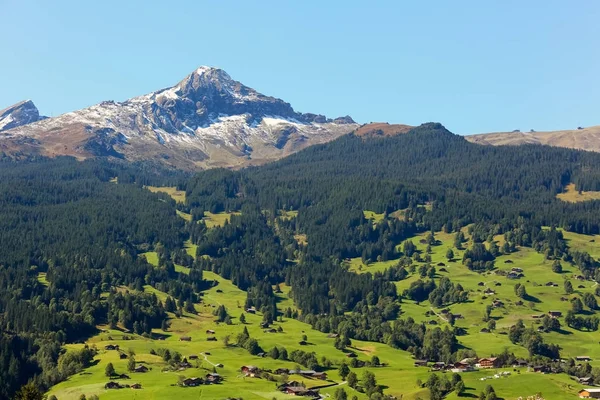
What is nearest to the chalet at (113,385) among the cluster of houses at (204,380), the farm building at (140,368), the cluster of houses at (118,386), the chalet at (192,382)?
the cluster of houses at (118,386)

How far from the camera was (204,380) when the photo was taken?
18625 centimetres

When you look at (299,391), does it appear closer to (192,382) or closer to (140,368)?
(192,382)

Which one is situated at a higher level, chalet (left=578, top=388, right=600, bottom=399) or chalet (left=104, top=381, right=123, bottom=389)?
chalet (left=104, top=381, right=123, bottom=389)

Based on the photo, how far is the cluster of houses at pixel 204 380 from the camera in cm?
18138

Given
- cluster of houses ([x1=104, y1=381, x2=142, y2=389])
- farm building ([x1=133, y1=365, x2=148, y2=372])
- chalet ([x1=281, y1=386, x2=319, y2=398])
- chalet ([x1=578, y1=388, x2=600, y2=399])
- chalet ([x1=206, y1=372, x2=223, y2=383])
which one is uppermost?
cluster of houses ([x1=104, y1=381, x2=142, y2=389])

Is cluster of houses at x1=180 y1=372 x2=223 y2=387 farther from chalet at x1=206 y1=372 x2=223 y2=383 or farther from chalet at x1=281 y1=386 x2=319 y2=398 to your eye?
chalet at x1=281 y1=386 x2=319 y2=398

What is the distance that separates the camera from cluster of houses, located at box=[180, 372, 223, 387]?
595ft

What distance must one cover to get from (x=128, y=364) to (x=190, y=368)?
15.1 meters

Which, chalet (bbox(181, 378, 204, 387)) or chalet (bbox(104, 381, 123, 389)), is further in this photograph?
chalet (bbox(181, 378, 204, 387))

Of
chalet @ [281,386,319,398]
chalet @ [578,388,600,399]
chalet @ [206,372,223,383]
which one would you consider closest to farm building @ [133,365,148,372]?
chalet @ [206,372,223,383]

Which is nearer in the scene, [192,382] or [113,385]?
[113,385]

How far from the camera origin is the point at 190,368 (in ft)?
652

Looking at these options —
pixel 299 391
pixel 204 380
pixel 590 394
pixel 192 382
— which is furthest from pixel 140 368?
pixel 590 394

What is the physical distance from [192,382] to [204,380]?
14.8 ft
